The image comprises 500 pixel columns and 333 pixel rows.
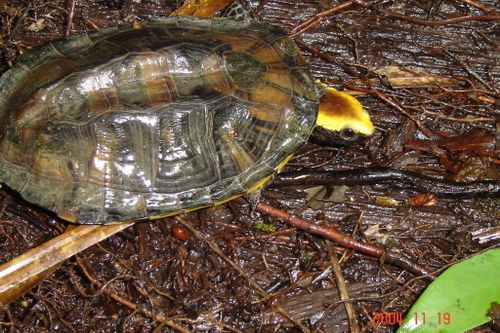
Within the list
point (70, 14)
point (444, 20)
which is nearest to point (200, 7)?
point (70, 14)

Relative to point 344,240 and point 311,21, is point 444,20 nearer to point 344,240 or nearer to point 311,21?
point 311,21

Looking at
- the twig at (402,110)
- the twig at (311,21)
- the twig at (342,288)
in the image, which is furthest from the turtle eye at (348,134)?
the twig at (311,21)

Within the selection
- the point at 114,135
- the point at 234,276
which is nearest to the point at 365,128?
the point at 234,276

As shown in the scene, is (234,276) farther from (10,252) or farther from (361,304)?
(10,252)

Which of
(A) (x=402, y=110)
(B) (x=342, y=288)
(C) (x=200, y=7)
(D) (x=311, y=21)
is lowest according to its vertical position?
(B) (x=342, y=288)

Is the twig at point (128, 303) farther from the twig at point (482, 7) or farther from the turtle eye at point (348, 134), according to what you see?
the twig at point (482, 7)
